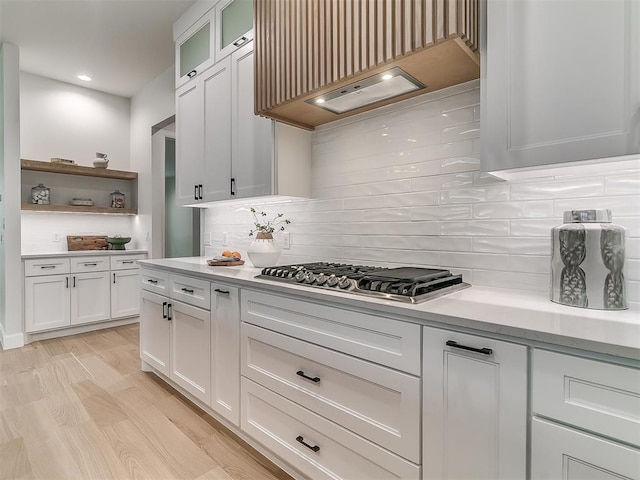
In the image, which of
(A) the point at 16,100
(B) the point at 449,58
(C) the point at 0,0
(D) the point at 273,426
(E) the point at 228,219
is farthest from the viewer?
(A) the point at 16,100

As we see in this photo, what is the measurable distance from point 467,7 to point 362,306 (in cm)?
115

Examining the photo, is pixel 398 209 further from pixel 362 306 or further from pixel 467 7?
pixel 467 7

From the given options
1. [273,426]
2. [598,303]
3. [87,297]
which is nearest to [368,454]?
[273,426]

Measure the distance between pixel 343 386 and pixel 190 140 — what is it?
2.34 metres

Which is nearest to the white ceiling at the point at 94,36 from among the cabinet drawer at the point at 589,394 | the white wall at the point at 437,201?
the white wall at the point at 437,201

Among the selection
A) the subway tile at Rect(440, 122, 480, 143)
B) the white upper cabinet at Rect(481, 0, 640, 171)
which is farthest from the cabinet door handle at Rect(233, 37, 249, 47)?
the white upper cabinet at Rect(481, 0, 640, 171)

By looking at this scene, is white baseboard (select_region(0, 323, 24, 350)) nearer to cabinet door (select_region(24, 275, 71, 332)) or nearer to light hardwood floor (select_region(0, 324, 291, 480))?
cabinet door (select_region(24, 275, 71, 332))

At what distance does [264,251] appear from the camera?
219 centimetres

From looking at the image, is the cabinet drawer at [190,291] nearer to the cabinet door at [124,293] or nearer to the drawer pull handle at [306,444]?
the drawer pull handle at [306,444]

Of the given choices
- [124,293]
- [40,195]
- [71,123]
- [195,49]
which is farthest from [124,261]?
[195,49]

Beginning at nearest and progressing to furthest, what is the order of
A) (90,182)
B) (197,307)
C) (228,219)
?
(197,307), (228,219), (90,182)

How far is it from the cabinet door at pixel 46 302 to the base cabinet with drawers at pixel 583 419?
4496 millimetres

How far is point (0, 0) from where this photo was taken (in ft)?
9.09

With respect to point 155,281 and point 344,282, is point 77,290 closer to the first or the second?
point 155,281
